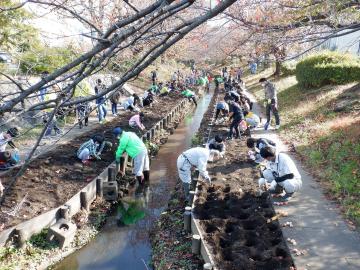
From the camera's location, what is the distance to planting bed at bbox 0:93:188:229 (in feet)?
27.6

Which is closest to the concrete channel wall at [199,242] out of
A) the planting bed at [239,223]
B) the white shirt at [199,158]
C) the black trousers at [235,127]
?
the planting bed at [239,223]

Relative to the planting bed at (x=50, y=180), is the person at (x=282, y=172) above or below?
above

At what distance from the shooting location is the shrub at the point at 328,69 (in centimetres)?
2002

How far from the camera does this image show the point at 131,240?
9094 mm

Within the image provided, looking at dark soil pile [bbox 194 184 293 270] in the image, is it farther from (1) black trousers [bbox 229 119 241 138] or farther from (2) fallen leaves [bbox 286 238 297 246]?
(1) black trousers [bbox 229 119 241 138]

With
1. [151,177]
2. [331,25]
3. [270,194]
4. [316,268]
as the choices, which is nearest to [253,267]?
[316,268]

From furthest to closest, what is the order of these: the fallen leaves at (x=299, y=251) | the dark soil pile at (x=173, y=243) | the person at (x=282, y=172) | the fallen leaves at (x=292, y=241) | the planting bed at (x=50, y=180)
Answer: the planting bed at (x=50, y=180)
the person at (x=282, y=172)
the dark soil pile at (x=173, y=243)
the fallen leaves at (x=292, y=241)
the fallen leaves at (x=299, y=251)

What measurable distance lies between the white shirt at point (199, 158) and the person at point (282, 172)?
1.40 metres

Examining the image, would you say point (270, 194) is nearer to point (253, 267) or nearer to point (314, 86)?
point (253, 267)

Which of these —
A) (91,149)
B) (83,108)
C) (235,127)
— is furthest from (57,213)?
(235,127)

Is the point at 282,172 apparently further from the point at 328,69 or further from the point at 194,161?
the point at 328,69

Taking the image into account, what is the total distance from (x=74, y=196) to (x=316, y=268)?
5838 mm

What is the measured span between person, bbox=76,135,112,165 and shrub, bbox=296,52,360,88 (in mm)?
13654

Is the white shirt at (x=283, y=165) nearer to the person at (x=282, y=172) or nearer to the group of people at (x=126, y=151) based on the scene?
the person at (x=282, y=172)
